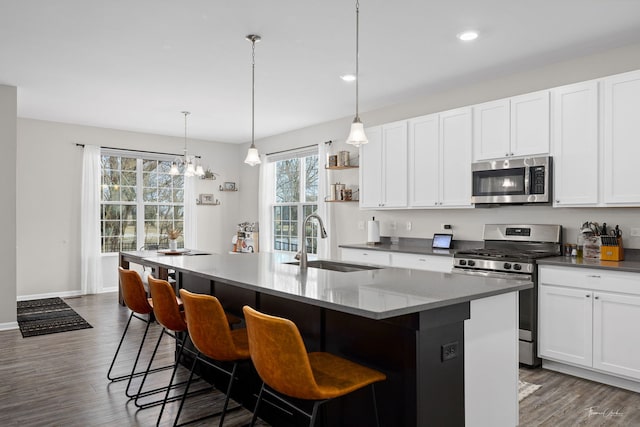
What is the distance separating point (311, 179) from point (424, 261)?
119 inches

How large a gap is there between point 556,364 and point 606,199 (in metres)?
1.39

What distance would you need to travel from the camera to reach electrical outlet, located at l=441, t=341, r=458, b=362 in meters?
1.96

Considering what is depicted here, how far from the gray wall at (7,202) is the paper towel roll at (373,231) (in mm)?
4033

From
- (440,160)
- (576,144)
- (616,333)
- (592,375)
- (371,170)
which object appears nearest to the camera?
(616,333)

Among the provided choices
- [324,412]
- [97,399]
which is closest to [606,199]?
[324,412]

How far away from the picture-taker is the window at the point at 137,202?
23.8 feet

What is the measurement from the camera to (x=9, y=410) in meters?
2.89

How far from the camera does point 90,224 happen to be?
6879mm

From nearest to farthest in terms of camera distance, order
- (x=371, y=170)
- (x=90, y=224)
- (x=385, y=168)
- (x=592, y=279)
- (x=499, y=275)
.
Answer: (x=592, y=279) < (x=499, y=275) < (x=385, y=168) < (x=371, y=170) < (x=90, y=224)

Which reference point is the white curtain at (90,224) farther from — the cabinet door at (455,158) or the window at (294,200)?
the cabinet door at (455,158)

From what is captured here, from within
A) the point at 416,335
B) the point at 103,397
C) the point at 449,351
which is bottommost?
the point at 103,397

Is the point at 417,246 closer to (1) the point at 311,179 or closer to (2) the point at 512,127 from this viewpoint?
(2) the point at 512,127

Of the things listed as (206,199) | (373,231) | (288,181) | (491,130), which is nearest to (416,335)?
(491,130)

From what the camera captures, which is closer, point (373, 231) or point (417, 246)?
point (417, 246)
